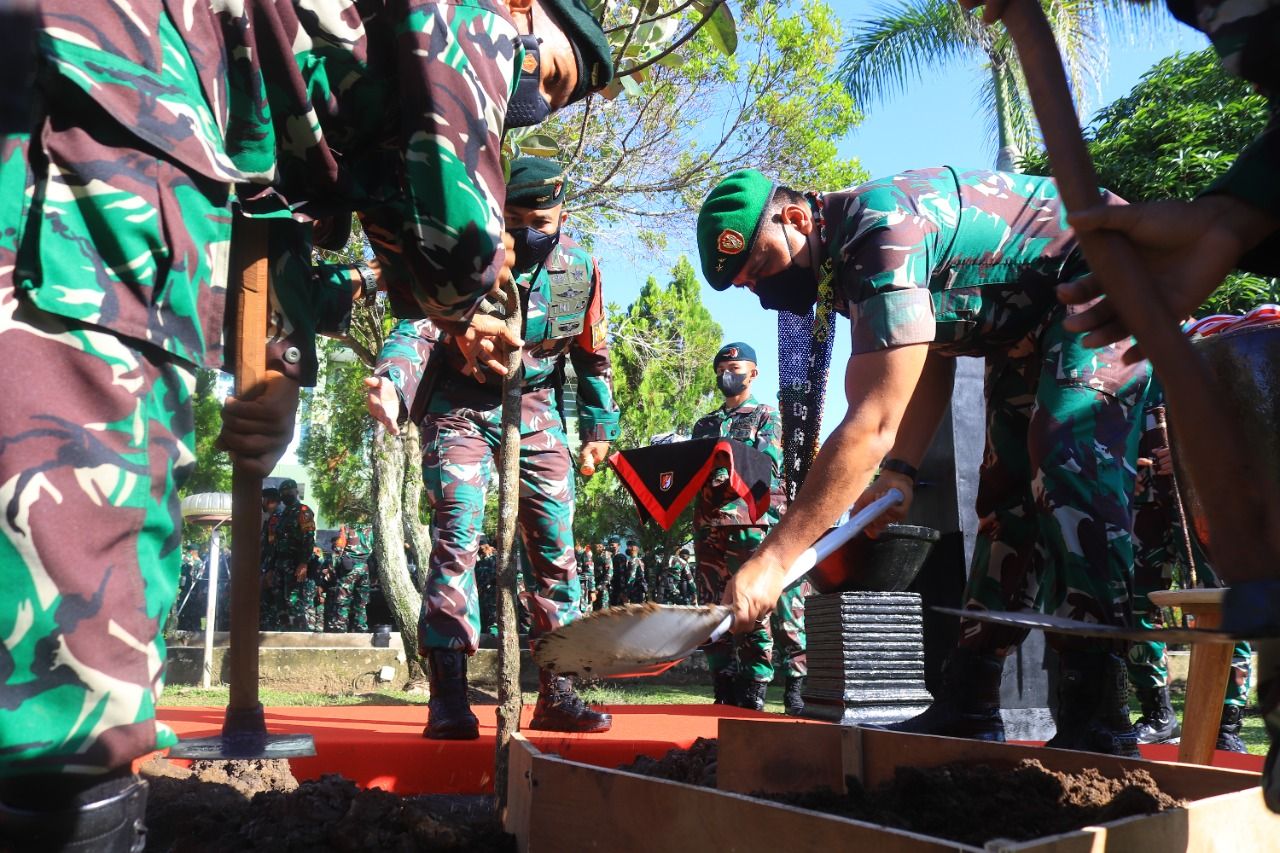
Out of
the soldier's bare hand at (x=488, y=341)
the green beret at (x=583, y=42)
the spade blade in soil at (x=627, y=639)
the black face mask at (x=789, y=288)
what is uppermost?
the green beret at (x=583, y=42)

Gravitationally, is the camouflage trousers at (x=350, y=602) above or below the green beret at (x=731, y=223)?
below

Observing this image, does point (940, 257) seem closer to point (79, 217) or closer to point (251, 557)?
point (251, 557)

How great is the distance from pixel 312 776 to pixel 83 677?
1.85 metres

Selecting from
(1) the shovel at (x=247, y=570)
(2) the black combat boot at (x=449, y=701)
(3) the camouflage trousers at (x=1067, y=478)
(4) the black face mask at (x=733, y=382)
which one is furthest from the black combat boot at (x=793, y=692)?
(1) the shovel at (x=247, y=570)

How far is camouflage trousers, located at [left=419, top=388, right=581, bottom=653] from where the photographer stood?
3625 millimetres

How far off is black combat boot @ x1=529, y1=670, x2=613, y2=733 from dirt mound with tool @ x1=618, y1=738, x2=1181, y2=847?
5.56 ft

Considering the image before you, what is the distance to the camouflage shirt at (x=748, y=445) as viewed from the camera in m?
5.76

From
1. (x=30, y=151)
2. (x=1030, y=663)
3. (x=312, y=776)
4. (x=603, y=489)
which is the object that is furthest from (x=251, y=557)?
(x=603, y=489)

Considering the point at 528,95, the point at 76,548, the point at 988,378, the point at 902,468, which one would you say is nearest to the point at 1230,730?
the point at 988,378

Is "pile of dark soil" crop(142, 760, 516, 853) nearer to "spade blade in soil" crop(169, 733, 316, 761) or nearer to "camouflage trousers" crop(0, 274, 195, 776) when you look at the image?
"spade blade in soil" crop(169, 733, 316, 761)

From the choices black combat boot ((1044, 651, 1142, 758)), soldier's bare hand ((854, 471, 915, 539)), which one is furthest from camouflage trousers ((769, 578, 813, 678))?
black combat boot ((1044, 651, 1142, 758))

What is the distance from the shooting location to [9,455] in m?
1.10

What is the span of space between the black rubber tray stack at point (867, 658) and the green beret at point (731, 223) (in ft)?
5.74

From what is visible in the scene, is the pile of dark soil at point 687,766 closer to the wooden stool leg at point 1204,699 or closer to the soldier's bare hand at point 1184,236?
the wooden stool leg at point 1204,699
